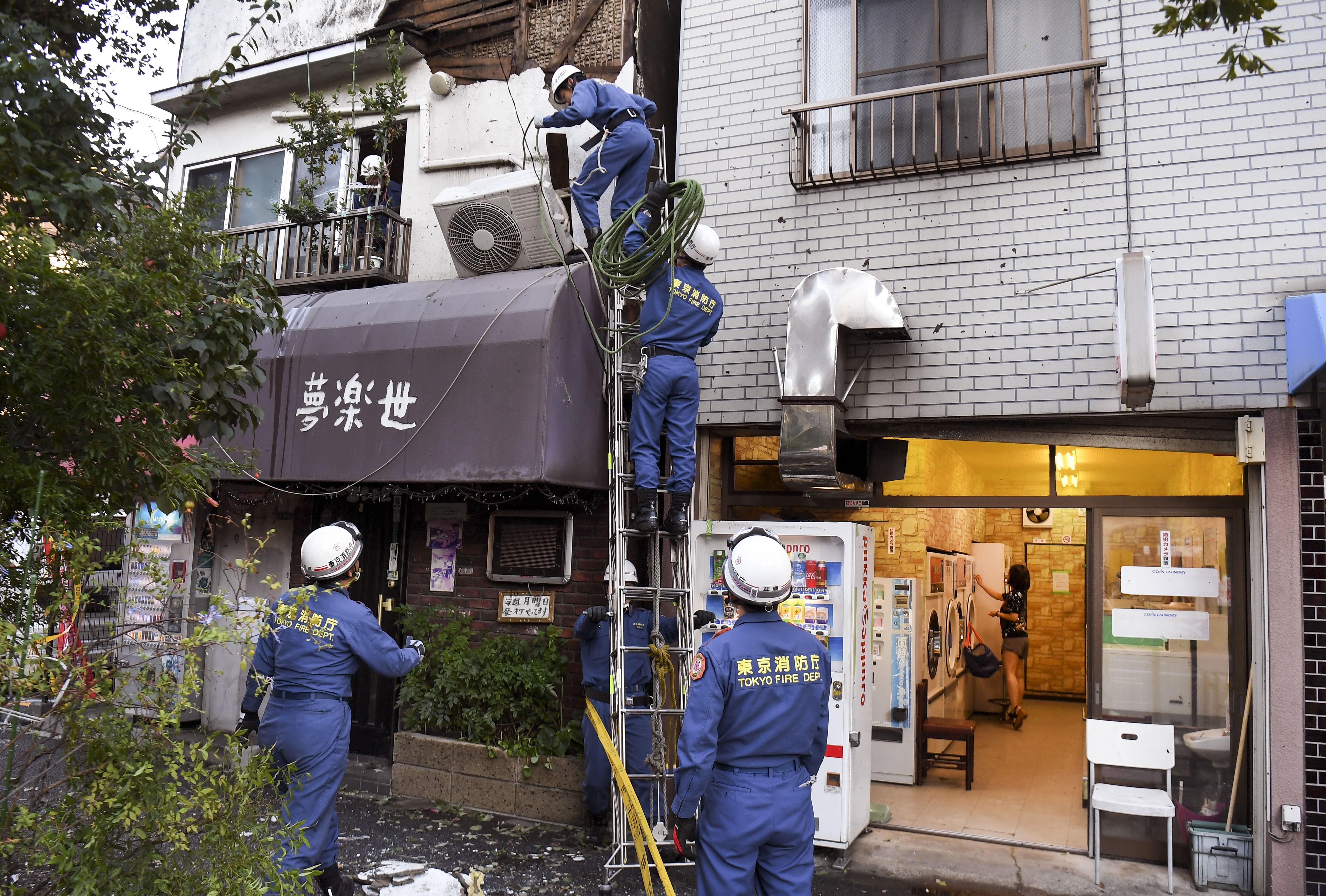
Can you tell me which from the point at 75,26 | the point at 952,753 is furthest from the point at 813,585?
the point at 75,26

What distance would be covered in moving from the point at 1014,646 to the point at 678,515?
6.73 meters

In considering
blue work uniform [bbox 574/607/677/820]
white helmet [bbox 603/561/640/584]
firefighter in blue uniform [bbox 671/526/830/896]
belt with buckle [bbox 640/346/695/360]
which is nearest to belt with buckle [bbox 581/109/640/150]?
belt with buckle [bbox 640/346/695/360]

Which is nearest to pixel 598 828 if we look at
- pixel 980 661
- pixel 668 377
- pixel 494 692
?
pixel 494 692

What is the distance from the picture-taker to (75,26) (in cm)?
511

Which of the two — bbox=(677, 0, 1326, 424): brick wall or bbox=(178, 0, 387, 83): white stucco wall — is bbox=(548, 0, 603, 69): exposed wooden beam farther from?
bbox=(178, 0, 387, 83): white stucco wall

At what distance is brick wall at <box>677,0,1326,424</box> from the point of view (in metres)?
5.96

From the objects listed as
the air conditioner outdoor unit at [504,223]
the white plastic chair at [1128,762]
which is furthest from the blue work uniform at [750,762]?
the air conditioner outdoor unit at [504,223]

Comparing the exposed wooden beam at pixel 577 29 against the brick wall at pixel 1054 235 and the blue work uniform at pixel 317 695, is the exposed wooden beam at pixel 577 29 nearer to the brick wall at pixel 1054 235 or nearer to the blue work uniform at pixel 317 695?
the brick wall at pixel 1054 235

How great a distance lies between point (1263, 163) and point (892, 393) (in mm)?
2793

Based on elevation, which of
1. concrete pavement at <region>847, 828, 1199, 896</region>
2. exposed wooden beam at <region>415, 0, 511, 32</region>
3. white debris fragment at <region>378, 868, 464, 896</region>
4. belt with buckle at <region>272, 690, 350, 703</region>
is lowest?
white debris fragment at <region>378, 868, 464, 896</region>

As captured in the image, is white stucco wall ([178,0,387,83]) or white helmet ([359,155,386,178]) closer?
white helmet ([359,155,386,178])

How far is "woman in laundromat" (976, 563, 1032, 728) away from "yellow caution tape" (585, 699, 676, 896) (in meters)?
6.68

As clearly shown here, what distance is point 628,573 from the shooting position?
6.66m

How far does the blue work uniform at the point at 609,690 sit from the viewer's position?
256 inches
